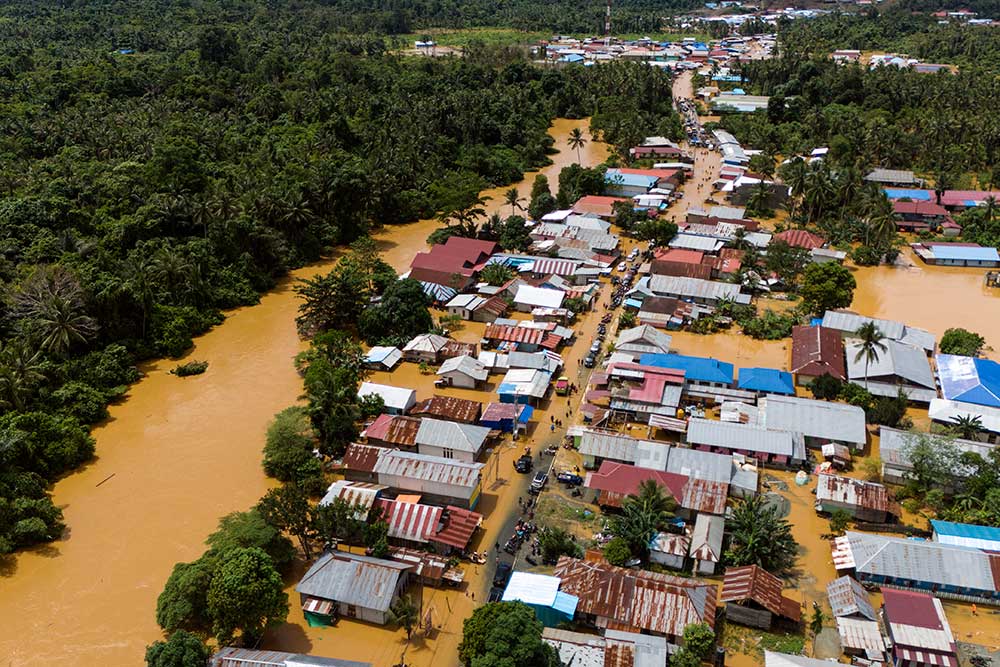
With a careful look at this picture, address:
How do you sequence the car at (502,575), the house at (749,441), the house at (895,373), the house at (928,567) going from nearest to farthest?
the house at (928,567)
the car at (502,575)
the house at (749,441)
the house at (895,373)

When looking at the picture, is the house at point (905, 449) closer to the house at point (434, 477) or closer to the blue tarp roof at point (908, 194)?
the house at point (434, 477)

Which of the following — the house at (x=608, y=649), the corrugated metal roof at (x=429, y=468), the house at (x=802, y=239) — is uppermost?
the house at (x=802, y=239)

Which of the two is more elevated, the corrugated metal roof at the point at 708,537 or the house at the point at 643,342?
the house at the point at 643,342

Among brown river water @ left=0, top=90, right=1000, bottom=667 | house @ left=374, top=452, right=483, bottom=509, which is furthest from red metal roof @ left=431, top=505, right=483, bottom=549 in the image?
brown river water @ left=0, top=90, right=1000, bottom=667

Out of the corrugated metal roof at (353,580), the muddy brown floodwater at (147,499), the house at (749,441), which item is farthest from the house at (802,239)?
the corrugated metal roof at (353,580)

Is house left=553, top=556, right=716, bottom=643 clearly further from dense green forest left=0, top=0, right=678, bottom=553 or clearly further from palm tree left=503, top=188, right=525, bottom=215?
palm tree left=503, top=188, right=525, bottom=215

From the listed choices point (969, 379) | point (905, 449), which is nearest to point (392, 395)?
point (905, 449)

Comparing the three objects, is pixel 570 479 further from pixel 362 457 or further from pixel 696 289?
pixel 696 289

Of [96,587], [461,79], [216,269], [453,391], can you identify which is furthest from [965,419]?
[461,79]
